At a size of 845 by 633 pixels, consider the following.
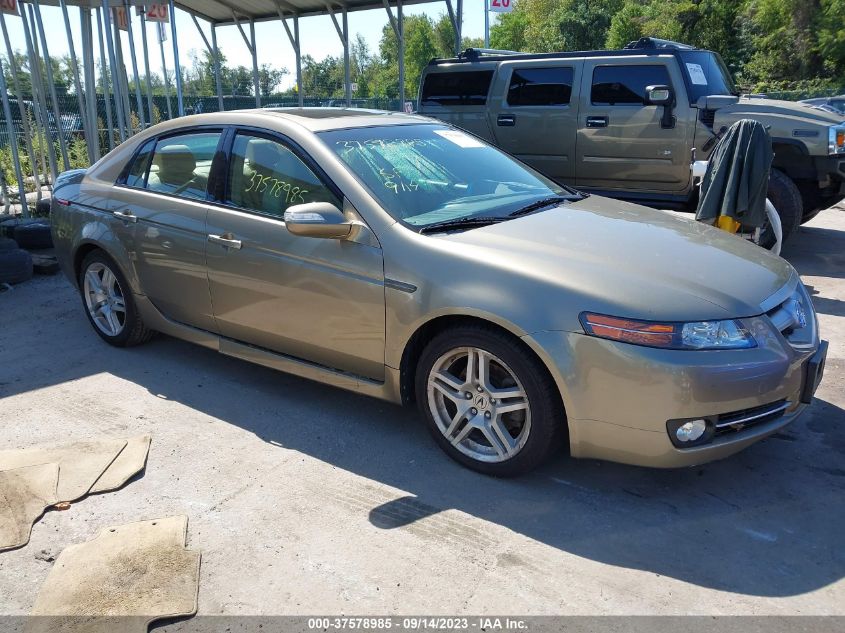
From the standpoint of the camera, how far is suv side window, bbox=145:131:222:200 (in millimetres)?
4379

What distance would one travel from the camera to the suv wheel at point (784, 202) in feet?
24.0

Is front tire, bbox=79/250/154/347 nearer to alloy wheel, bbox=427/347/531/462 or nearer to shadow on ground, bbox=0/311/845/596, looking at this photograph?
shadow on ground, bbox=0/311/845/596

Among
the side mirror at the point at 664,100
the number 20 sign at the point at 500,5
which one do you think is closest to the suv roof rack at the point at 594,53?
the side mirror at the point at 664,100

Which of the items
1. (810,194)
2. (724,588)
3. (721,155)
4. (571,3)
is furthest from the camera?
(571,3)

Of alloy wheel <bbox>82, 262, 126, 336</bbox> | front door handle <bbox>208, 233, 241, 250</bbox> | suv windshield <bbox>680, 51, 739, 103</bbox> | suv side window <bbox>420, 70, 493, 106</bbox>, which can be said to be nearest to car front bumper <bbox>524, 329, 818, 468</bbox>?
front door handle <bbox>208, 233, 241, 250</bbox>

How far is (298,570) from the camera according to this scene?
278 cm

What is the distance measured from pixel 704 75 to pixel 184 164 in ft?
19.4

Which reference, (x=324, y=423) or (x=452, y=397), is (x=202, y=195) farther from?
(x=452, y=397)

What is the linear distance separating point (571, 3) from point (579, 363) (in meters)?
61.4

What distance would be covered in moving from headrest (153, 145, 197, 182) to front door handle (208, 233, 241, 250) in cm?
61

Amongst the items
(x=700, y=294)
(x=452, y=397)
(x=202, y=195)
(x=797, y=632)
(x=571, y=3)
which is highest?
(x=571, y=3)

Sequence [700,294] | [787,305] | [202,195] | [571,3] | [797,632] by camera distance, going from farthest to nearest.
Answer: [571,3]
[202,195]
[787,305]
[700,294]
[797,632]

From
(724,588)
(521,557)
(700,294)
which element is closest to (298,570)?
(521,557)

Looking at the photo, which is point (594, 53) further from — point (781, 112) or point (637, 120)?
point (781, 112)
